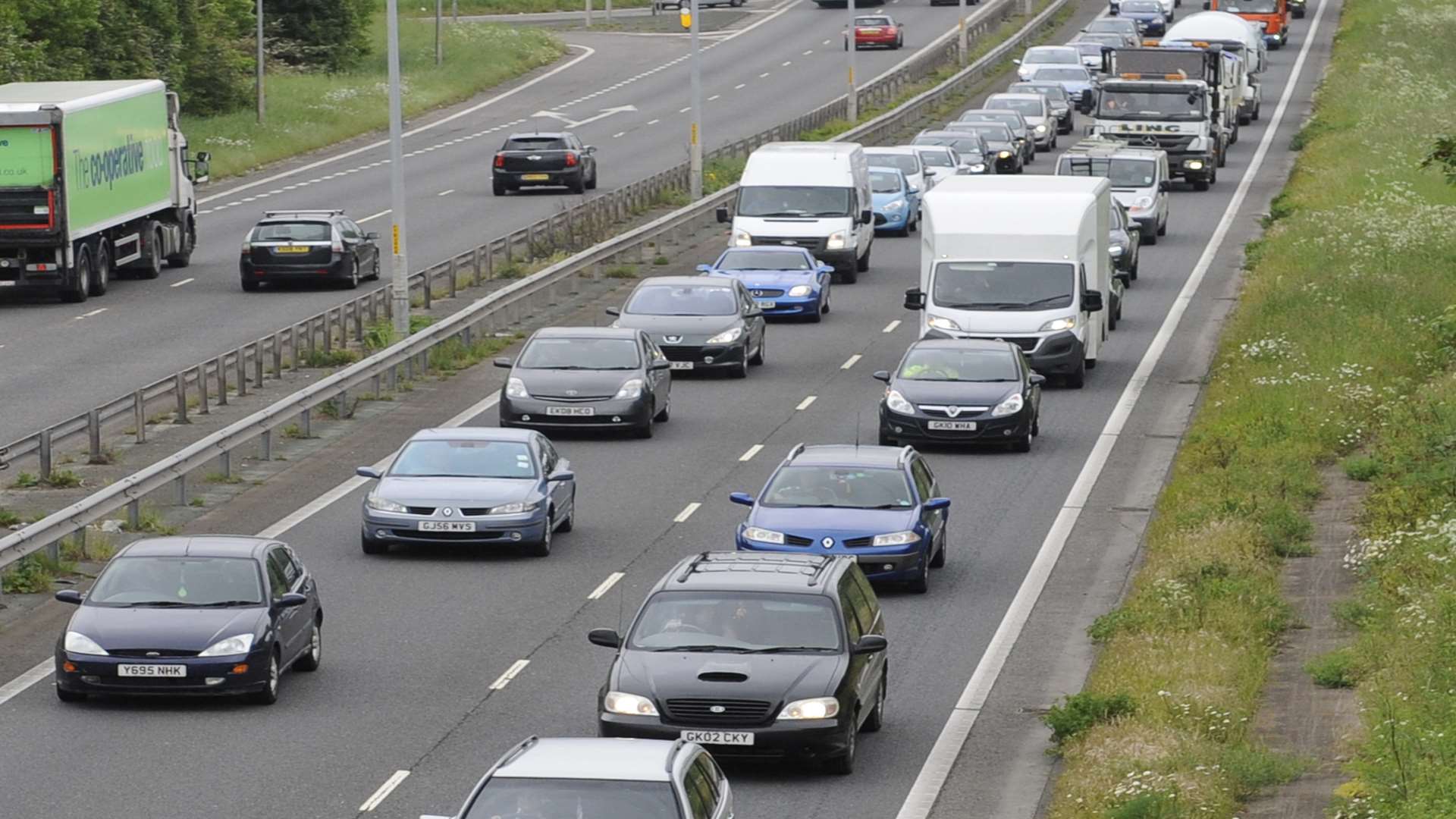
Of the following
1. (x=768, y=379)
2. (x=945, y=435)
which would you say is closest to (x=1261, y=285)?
(x=768, y=379)

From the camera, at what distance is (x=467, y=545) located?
25.5 m

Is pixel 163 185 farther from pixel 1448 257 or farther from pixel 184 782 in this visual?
pixel 184 782

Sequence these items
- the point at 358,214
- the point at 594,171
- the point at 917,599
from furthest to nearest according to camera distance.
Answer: the point at 594,171, the point at 358,214, the point at 917,599

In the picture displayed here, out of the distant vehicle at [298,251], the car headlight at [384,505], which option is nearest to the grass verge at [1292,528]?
the car headlight at [384,505]

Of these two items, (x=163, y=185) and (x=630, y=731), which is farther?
(x=163, y=185)

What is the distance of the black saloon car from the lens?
30589 mm

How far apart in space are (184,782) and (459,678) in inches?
141

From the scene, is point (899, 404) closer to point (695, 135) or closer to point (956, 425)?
point (956, 425)

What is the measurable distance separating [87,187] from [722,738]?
2969 cm

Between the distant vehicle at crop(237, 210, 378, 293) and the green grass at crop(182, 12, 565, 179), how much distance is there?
2222cm

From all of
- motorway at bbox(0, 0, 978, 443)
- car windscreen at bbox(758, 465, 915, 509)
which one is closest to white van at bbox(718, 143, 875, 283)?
motorway at bbox(0, 0, 978, 443)

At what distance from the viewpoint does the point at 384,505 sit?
971 inches

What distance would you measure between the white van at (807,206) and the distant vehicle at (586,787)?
33497mm

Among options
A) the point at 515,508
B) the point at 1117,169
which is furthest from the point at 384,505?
the point at 1117,169
